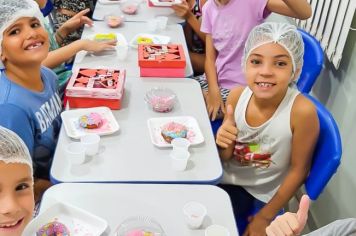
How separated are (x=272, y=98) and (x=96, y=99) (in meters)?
0.75

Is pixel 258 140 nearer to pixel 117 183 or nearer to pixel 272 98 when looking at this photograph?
pixel 272 98

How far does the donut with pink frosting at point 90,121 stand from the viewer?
63.1 inches

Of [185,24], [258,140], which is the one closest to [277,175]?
[258,140]

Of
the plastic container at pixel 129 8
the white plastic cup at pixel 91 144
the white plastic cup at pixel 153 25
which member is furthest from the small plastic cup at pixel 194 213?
the plastic container at pixel 129 8

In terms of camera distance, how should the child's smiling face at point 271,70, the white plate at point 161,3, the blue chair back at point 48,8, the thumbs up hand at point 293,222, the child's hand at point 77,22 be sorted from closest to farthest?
the thumbs up hand at point 293,222, the child's smiling face at point 271,70, the child's hand at point 77,22, the blue chair back at point 48,8, the white plate at point 161,3

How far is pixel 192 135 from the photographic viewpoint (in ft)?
5.30

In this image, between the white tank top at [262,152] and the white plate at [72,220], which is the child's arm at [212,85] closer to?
the white tank top at [262,152]

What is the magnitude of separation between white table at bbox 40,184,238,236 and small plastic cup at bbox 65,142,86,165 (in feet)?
0.39

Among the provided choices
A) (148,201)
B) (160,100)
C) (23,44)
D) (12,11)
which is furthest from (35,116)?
(148,201)

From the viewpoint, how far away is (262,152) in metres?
1.68

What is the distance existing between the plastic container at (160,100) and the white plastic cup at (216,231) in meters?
0.68

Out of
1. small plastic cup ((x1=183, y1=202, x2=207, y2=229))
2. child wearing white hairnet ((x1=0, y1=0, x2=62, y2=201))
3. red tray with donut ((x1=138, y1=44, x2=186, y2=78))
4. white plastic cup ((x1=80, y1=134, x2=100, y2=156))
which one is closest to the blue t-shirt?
child wearing white hairnet ((x1=0, y1=0, x2=62, y2=201))

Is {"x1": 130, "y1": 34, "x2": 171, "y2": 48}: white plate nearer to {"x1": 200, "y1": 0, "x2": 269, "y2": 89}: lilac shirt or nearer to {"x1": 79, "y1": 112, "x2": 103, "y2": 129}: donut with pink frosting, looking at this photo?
{"x1": 200, "y1": 0, "x2": 269, "y2": 89}: lilac shirt

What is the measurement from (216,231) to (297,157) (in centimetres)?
57
